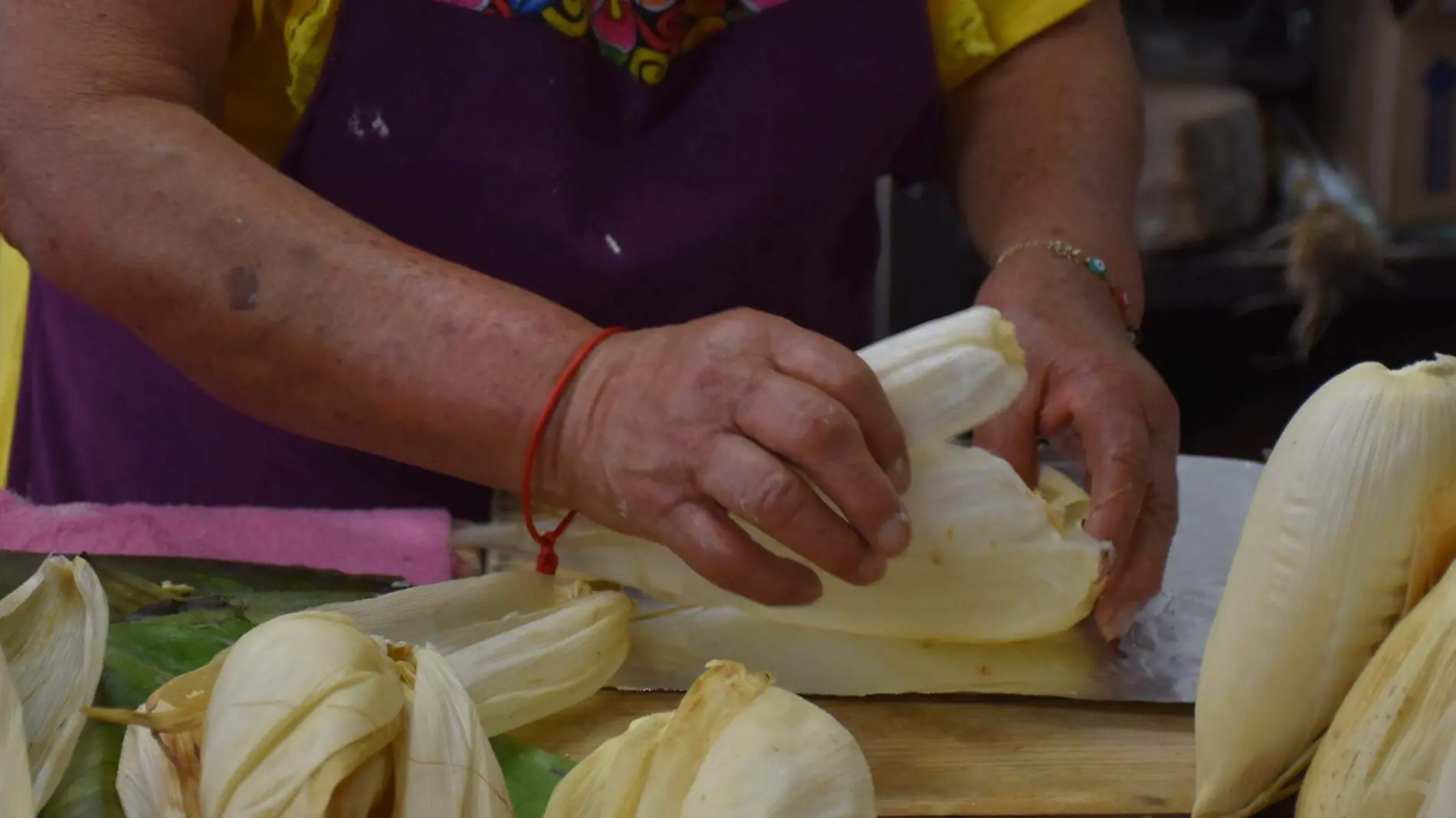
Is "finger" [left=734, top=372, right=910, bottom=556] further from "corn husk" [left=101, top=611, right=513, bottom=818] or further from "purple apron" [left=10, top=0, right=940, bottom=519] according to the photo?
"purple apron" [left=10, top=0, right=940, bottom=519]

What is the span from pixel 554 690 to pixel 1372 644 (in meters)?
0.36

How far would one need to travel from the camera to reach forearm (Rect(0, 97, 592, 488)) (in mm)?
688

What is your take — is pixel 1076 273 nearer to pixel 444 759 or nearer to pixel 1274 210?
pixel 444 759

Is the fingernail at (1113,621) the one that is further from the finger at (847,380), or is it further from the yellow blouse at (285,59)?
the yellow blouse at (285,59)

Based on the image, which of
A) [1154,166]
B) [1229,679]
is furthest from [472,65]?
[1154,166]

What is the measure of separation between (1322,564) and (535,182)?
22.0 inches

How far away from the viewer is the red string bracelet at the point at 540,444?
680 mm

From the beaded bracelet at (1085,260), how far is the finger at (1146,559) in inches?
5.6

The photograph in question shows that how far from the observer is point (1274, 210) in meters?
2.00

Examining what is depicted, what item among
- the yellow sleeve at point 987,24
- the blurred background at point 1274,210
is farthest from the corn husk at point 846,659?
the blurred background at point 1274,210

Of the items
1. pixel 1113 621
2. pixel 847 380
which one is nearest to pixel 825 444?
pixel 847 380

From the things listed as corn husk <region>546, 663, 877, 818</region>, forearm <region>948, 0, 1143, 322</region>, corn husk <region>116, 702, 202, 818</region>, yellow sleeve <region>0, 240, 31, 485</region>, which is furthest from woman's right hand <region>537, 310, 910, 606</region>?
yellow sleeve <region>0, 240, 31, 485</region>

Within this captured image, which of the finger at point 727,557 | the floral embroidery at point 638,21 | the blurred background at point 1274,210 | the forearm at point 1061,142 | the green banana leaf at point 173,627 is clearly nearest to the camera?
the green banana leaf at point 173,627

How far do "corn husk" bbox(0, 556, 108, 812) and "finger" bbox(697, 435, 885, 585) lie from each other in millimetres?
283
